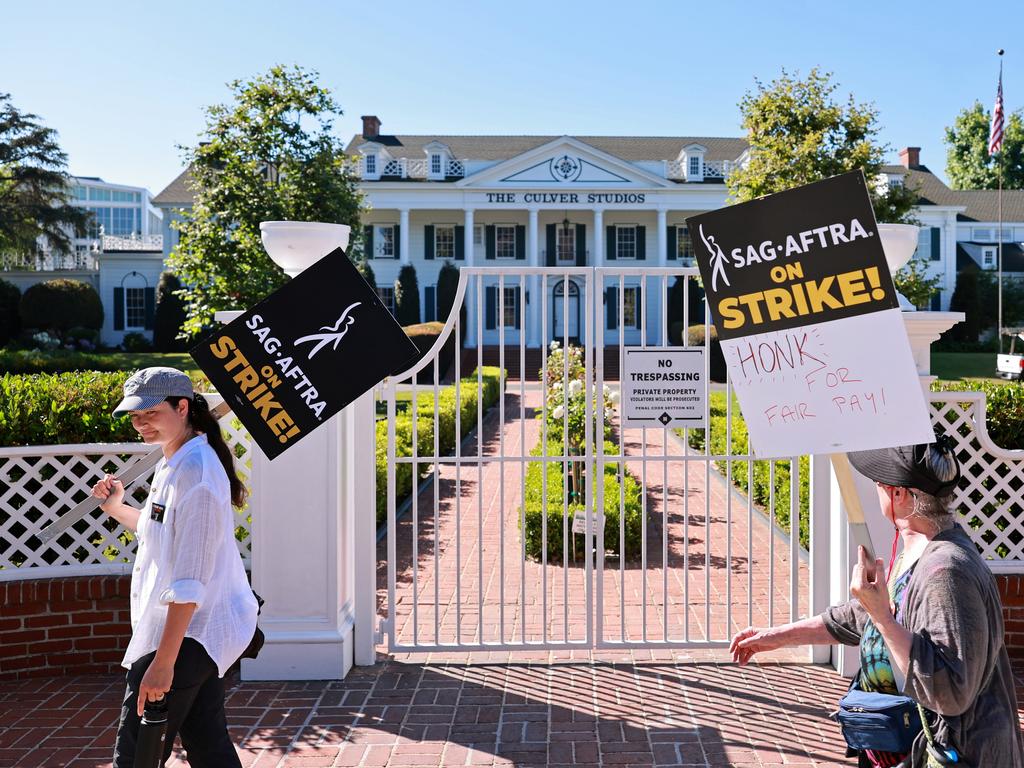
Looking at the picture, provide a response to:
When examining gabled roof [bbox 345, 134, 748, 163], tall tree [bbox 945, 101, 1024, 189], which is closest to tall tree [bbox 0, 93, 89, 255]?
gabled roof [bbox 345, 134, 748, 163]

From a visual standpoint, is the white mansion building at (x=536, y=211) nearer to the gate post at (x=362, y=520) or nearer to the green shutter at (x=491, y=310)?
the green shutter at (x=491, y=310)

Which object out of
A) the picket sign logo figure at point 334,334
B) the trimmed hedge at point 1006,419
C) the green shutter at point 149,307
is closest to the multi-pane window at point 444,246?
the green shutter at point 149,307

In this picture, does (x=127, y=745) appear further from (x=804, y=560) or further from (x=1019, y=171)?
(x=1019, y=171)

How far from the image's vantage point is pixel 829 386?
2963mm

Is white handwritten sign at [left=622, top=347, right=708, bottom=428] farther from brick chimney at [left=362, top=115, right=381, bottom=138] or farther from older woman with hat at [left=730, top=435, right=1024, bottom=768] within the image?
brick chimney at [left=362, top=115, right=381, bottom=138]

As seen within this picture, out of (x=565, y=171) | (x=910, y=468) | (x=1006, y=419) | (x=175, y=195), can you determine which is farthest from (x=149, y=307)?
(x=910, y=468)

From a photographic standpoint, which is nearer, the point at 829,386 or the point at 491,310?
the point at 829,386

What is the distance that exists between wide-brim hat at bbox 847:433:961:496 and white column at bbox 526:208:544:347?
3447 cm

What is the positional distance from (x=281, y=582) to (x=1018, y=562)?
3.99 metres

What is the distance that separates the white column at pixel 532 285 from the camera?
124 ft

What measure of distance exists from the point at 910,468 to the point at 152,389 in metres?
2.14

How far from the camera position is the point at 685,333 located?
4777mm

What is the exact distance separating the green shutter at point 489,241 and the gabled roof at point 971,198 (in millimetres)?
19219

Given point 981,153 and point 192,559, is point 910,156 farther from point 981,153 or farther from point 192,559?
point 192,559
